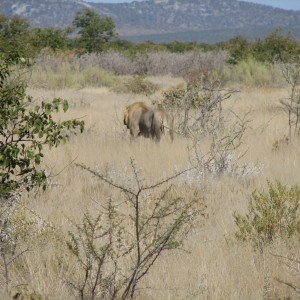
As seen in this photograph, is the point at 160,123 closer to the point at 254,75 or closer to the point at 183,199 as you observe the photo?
the point at 183,199

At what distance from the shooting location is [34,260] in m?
4.06

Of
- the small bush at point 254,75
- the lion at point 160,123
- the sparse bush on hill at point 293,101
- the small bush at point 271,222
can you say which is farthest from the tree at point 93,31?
the small bush at point 271,222

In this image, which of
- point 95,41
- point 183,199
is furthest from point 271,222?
point 95,41

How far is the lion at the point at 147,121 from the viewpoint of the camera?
9318 mm

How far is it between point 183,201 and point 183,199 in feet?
1.11

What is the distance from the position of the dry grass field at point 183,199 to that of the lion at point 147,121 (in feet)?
0.74

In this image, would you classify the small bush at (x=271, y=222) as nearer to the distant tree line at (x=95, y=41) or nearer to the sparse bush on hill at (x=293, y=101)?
the sparse bush on hill at (x=293, y=101)

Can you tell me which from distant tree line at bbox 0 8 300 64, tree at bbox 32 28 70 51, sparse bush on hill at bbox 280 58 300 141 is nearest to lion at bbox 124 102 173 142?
sparse bush on hill at bbox 280 58 300 141

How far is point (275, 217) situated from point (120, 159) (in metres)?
4.04

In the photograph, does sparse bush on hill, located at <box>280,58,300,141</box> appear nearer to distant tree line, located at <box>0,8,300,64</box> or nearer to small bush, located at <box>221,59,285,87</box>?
distant tree line, located at <box>0,8,300,64</box>

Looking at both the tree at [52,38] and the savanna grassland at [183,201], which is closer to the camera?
the savanna grassland at [183,201]

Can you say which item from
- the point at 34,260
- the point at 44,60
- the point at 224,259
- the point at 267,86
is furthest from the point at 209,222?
the point at 44,60

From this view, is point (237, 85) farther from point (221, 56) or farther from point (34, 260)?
point (34, 260)

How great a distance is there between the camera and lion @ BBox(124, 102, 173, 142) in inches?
367
